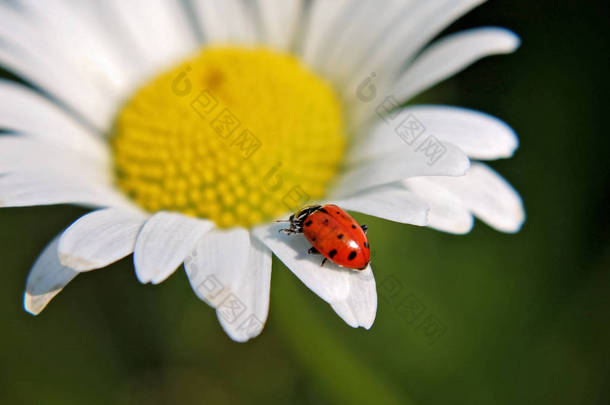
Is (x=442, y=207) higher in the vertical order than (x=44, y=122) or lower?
lower

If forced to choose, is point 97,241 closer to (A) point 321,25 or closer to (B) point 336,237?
(B) point 336,237

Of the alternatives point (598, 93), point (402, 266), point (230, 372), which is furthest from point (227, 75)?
point (598, 93)

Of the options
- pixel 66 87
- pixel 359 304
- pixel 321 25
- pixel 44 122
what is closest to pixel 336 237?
pixel 359 304

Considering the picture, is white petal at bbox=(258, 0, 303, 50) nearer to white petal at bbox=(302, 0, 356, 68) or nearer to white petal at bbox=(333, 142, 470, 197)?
white petal at bbox=(302, 0, 356, 68)

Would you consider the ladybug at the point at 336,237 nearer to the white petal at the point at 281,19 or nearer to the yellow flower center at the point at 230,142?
the yellow flower center at the point at 230,142

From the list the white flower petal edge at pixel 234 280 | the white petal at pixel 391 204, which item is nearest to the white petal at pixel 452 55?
the white petal at pixel 391 204

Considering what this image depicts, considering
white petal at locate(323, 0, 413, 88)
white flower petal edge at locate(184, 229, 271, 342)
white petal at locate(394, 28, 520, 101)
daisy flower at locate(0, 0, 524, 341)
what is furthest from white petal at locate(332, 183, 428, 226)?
white petal at locate(323, 0, 413, 88)
